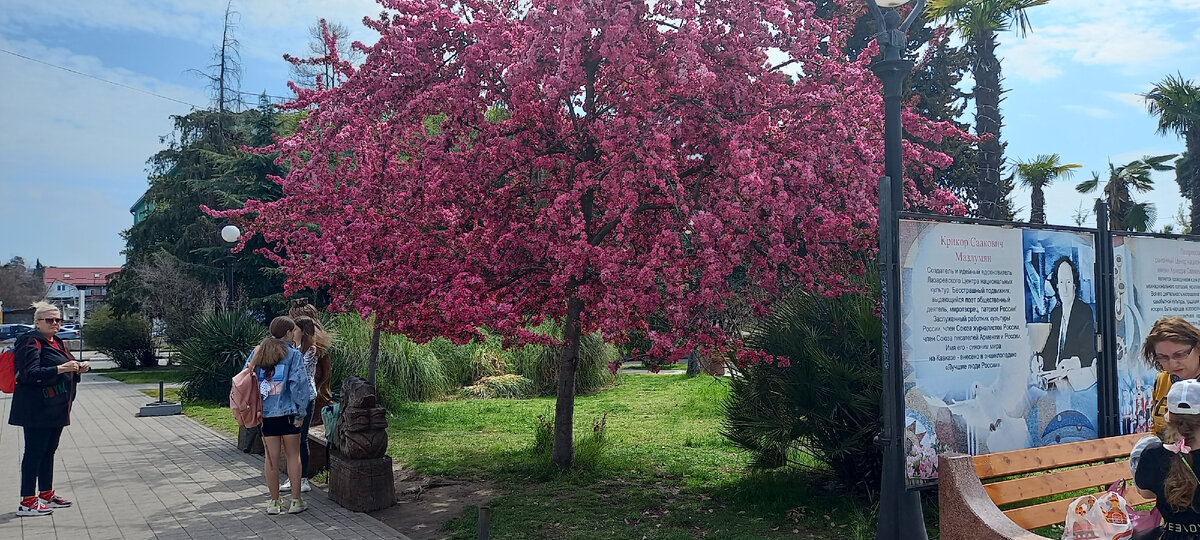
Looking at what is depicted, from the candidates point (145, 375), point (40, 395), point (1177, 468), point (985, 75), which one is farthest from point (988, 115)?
point (145, 375)

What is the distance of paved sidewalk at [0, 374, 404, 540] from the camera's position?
22.2 ft

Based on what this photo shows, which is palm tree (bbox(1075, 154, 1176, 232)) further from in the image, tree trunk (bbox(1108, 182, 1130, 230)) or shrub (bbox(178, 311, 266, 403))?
shrub (bbox(178, 311, 266, 403))

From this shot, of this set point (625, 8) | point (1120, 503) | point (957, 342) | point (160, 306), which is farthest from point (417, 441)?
point (160, 306)

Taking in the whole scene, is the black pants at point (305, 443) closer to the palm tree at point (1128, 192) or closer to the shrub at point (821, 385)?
the shrub at point (821, 385)

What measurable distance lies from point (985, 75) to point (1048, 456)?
62.3ft

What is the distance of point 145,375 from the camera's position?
27.6 m

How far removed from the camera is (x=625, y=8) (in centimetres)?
718

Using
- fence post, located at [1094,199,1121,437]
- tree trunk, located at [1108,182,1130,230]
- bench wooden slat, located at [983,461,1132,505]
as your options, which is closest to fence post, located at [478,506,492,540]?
bench wooden slat, located at [983,461,1132,505]

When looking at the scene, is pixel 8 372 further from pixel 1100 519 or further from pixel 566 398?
pixel 1100 519

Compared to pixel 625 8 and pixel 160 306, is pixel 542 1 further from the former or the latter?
pixel 160 306

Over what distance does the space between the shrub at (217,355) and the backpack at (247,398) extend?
10.5m

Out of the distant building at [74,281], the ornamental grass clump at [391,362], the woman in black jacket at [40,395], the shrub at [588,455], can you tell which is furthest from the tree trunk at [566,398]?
the distant building at [74,281]

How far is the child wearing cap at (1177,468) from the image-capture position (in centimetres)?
333

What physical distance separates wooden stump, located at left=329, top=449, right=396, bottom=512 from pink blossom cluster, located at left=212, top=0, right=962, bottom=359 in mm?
1391
